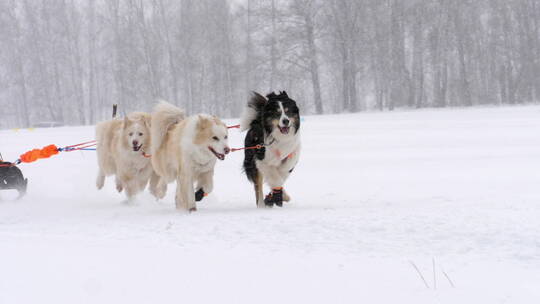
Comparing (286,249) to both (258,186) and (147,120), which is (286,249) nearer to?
(258,186)

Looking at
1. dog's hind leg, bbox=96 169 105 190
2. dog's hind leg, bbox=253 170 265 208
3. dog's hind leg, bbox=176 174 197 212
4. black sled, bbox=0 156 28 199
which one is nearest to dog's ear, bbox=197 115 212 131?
dog's hind leg, bbox=176 174 197 212

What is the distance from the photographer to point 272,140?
5566mm

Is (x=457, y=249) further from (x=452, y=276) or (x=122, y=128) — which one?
(x=122, y=128)

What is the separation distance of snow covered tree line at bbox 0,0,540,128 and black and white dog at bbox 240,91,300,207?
21348mm

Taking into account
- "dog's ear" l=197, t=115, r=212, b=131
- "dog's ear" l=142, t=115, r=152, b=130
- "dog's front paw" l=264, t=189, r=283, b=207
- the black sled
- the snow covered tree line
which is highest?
the snow covered tree line

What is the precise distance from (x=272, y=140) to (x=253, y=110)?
1.51 feet

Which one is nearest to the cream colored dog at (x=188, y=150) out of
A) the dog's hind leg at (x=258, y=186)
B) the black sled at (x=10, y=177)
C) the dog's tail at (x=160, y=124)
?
the dog's tail at (x=160, y=124)

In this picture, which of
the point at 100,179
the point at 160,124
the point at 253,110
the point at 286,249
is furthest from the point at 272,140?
the point at 100,179

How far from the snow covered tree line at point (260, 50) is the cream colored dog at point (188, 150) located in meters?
21.3

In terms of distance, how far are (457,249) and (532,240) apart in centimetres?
53

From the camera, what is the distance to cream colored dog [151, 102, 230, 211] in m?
5.30

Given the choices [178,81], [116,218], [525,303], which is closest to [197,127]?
[116,218]

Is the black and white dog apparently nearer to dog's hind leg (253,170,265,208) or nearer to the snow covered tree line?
dog's hind leg (253,170,265,208)

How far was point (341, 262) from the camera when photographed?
2816 millimetres
